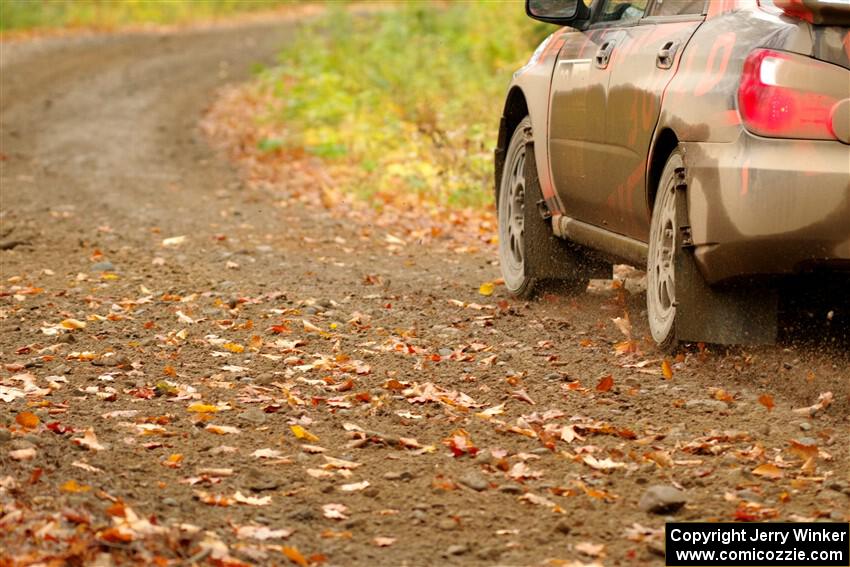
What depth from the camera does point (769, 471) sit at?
438cm

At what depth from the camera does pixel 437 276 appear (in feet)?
29.8

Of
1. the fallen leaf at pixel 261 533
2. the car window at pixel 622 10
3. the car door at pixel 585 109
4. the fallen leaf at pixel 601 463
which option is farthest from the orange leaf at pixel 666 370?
the fallen leaf at pixel 261 533

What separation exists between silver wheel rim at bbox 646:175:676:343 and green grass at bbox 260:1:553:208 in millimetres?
6818

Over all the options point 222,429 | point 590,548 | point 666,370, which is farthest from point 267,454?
point 666,370

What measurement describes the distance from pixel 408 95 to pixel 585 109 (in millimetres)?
12321

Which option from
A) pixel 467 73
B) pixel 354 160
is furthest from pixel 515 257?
pixel 467 73

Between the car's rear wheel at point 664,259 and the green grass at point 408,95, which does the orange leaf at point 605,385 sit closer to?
the car's rear wheel at point 664,259

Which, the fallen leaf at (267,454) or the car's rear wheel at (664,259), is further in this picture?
the car's rear wheel at (664,259)

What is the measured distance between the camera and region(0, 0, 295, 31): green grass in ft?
96.3

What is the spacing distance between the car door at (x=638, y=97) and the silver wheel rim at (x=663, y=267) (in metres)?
0.20

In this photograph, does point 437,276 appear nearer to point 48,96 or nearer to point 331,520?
point 331,520

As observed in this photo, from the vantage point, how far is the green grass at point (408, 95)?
13859 mm

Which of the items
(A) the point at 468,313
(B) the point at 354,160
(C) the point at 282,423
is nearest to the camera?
(C) the point at 282,423

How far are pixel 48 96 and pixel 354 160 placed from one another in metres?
7.15
